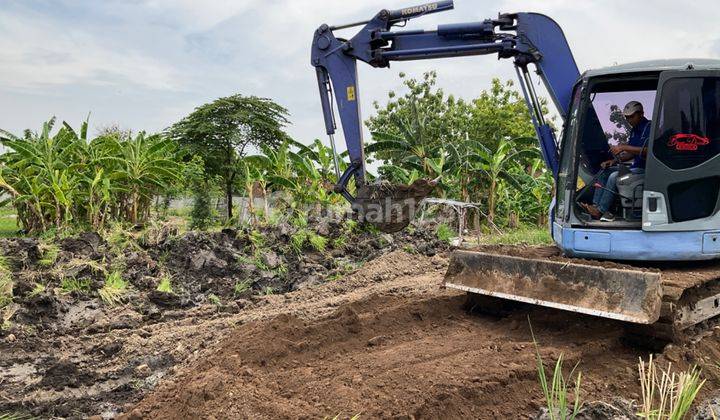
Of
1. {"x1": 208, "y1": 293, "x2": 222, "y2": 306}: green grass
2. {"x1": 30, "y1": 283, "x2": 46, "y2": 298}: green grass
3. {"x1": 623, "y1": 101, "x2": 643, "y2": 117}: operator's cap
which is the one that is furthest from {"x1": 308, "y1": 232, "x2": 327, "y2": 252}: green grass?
{"x1": 623, "y1": 101, "x2": 643, "y2": 117}: operator's cap

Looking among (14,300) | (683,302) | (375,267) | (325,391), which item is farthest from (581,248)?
(14,300)

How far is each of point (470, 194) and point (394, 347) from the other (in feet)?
42.3

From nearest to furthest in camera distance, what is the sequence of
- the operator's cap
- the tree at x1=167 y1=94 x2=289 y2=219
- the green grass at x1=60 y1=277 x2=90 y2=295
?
the operator's cap → the green grass at x1=60 y1=277 x2=90 y2=295 → the tree at x1=167 y1=94 x2=289 y2=219

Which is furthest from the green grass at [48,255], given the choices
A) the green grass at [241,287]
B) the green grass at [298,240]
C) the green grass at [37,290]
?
the green grass at [298,240]

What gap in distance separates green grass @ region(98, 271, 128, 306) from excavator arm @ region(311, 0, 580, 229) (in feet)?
11.3

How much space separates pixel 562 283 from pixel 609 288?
0.40 meters

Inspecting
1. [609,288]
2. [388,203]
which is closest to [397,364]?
[609,288]

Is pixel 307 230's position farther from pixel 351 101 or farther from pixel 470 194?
pixel 470 194

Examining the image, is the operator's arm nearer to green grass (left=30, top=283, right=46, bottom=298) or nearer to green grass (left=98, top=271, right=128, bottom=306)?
green grass (left=98, top=271, right=128, bottom=306)

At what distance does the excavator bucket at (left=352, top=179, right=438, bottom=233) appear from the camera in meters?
6.58

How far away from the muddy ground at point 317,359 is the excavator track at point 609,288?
0.57 ft

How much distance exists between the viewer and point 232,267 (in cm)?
950

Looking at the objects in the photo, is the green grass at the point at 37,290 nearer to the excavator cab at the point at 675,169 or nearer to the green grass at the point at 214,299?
the green grass at the point at 214,299

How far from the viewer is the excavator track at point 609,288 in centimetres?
464
